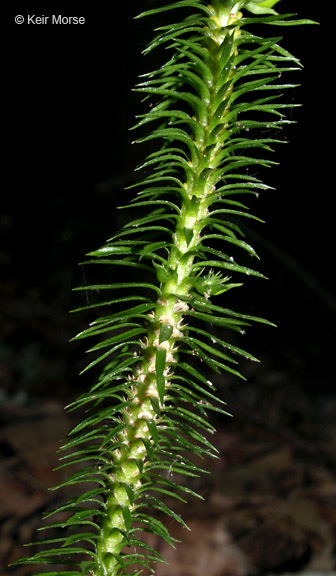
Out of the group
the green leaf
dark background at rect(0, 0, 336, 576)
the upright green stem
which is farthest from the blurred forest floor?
the green leaf

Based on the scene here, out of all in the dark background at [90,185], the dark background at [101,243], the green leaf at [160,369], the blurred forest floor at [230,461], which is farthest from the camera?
the dark background at [90,185]

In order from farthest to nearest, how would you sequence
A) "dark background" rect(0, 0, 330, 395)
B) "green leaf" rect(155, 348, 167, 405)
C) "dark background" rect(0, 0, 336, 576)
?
"dark background" rect(0, 0, 330, 395)
"dark background" rect(0, 0, 336, 576)
"green leaf" rect(155, 348, 167, 405)

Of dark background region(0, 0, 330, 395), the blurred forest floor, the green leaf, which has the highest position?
dark background region(0, 0, 330, 395)

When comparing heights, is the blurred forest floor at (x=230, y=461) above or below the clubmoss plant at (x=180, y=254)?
below

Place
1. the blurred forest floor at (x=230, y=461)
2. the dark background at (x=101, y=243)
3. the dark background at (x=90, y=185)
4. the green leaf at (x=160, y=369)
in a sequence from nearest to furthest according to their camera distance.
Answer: the green leaf at (x=160, y=369) → the blurred forest floor at (x=230, y=461) → the dark background at (x=101, y=243) → the dark background at (x=90, y=185)

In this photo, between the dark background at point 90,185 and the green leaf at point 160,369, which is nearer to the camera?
the green leaf at point 160,369

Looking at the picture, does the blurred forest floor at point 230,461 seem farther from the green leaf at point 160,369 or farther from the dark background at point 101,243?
the green leaf at point 160,369

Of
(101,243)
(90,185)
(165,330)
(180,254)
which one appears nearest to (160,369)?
(165,330)

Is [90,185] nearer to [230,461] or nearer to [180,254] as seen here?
[230,461]

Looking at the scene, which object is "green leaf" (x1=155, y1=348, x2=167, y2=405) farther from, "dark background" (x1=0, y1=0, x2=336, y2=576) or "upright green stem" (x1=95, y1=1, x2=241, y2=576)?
"dark background" (x1=0, y1=0, x2=336, y2=576)

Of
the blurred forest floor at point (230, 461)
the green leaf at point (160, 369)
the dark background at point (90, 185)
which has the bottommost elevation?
the blurred forest floor at point (230, 461)

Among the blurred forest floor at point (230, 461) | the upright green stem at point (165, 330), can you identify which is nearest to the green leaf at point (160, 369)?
the upright green stem at point (165, 330)

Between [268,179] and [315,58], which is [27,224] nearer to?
[268,179]

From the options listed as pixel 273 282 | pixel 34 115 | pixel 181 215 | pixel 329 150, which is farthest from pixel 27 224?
pixel 181 215
